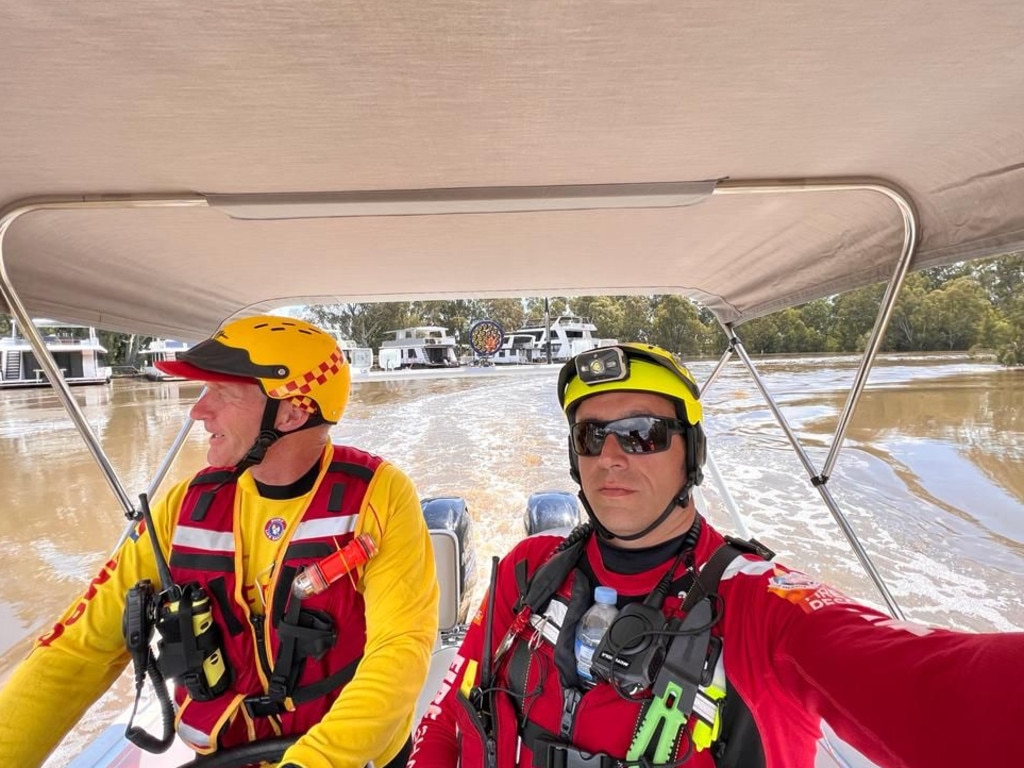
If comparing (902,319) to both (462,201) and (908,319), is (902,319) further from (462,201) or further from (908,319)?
(462,201)

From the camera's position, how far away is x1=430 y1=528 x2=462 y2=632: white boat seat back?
2.55m

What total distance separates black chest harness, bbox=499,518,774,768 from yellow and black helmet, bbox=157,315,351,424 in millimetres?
883

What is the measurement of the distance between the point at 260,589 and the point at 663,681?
1.03 metres

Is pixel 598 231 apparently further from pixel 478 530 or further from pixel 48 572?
pixel 48 572

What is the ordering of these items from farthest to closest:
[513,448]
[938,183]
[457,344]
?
[457,344]
[513,448]
[938,183]

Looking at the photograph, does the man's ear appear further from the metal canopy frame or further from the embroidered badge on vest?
the metal canopy frame

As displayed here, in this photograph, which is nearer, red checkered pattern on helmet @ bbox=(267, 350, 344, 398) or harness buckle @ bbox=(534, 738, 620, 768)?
harness buckle @ bbox=(534, 738, 620, 768)

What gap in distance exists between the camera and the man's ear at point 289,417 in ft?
5.06

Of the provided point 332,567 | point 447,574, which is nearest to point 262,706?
point 332,567

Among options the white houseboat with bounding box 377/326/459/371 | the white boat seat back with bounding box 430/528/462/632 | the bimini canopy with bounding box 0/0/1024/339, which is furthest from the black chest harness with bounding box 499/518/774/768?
the white houseboat with bounding box 377/326/459/371

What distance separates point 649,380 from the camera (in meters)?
1.47

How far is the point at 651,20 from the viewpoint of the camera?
87 centimetres

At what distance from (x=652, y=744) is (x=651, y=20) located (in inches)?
51.4

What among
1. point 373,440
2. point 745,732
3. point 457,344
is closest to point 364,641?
point 745,732
